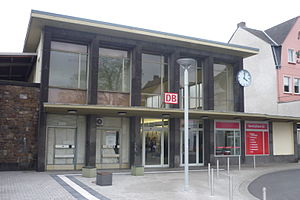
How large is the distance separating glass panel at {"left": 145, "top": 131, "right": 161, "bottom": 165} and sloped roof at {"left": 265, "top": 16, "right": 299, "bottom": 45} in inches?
634

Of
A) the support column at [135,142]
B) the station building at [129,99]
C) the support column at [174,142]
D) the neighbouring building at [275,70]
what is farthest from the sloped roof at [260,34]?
the support column at [135,142]

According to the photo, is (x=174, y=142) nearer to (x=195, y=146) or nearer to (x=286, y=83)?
(x=195, y=146)

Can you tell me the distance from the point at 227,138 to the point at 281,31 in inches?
563

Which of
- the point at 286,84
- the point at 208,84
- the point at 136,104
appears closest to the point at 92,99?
the point at 136,104

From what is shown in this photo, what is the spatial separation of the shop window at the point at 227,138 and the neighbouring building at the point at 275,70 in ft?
22.4

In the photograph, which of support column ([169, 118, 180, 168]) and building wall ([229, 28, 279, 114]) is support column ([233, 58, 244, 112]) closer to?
support column ([169, 118, 180, 168])

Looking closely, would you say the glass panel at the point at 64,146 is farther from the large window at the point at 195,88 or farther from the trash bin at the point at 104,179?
the large window at the point at 195,88

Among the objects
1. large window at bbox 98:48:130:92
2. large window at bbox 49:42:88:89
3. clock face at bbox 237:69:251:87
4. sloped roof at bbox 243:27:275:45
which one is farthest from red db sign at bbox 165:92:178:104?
sloped roof at bbox 243:27:275:45

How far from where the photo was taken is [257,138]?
21.8 m

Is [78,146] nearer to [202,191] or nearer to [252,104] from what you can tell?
[202,191]

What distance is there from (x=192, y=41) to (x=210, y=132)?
18.8ft

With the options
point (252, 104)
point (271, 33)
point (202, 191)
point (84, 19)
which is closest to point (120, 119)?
point (84, 19)

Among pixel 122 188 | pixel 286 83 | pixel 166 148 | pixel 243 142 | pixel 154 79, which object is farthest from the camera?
pixel 286 83

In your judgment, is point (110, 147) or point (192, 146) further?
point (192, 146)
